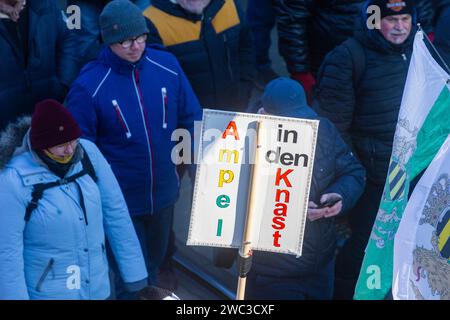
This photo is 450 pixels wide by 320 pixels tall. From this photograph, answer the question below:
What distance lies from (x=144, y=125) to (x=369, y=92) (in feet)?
4.46

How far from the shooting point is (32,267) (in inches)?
161

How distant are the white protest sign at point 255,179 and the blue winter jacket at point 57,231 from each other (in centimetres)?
66

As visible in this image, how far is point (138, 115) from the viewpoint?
4.68m

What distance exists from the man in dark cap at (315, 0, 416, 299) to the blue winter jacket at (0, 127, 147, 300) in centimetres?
147

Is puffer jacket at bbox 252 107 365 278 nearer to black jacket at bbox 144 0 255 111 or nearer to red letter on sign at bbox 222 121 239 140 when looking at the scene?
red letter on sign at bbox 222 121 239 140

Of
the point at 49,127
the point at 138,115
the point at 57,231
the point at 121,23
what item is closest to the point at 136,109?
the point at 138,115

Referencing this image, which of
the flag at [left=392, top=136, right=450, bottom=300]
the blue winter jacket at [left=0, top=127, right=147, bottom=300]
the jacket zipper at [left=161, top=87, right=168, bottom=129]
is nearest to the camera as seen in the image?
the flag at [left=392, top=136, right=450, bottom=300]

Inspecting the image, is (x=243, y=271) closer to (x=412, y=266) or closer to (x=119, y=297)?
(x=412, y=266)

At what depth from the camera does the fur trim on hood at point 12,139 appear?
3.96m

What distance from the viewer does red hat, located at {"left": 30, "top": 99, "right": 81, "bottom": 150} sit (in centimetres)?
394

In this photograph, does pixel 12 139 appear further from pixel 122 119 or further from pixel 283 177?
pixel 283 177

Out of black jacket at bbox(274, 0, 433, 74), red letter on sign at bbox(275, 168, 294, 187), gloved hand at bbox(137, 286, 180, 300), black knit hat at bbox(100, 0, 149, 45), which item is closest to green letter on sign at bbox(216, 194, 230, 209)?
red letter on sign at bbox(275, 168, 294, 187)

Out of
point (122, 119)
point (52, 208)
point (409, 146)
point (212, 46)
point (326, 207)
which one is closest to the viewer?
point (409, 146)

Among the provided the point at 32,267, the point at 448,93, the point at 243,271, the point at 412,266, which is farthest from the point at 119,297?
the point at 448,93
